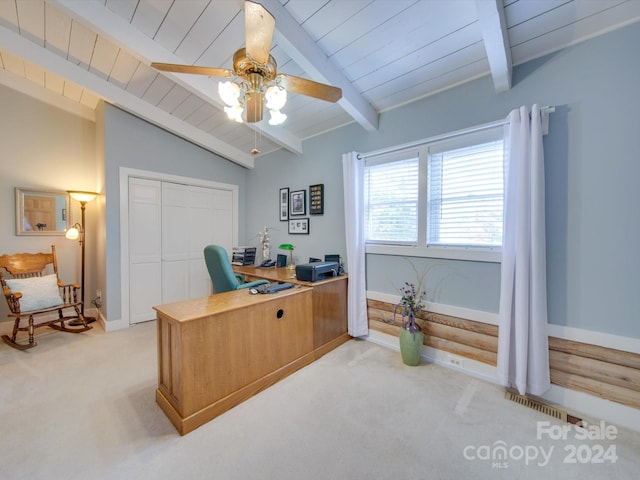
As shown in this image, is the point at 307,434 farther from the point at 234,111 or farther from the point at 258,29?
the point at 258,29

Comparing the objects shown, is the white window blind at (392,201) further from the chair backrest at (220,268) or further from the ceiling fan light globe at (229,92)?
the ceiling fan light globe at (229,92)

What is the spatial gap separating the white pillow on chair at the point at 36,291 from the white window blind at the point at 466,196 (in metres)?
4.26

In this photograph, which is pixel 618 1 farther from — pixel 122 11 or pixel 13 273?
pixel 13 273

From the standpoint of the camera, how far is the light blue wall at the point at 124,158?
321 cm

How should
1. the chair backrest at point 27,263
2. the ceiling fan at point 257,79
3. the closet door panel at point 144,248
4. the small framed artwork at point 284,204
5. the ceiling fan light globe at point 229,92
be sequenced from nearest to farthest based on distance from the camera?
the ceiling fan at point 257,79
the ceiling fan light globe at point 229,92
the chair backrest at point 27,263
the closet door panel at point 144,248
the small framed artwork at point 284,204

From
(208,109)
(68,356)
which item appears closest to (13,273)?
(68,356)

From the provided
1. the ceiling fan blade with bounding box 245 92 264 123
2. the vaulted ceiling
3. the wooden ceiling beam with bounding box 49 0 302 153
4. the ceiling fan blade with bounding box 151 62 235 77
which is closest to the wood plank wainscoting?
the vaulted ceiling

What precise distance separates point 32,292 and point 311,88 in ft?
12.3

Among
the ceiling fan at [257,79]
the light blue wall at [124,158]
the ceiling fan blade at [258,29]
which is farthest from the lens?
the light blue wall at [124,158]

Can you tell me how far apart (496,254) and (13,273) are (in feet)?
16.9

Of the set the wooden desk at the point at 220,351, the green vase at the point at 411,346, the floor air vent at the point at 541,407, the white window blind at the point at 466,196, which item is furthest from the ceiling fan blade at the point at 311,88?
the floor air vent at the point at 541,407

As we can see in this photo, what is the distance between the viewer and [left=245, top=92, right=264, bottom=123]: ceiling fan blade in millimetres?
1655

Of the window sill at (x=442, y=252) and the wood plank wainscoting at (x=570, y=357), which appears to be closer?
the wood plank wainscoting at (x=570, y=357)

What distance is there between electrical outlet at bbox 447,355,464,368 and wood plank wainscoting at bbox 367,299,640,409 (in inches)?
1.7
